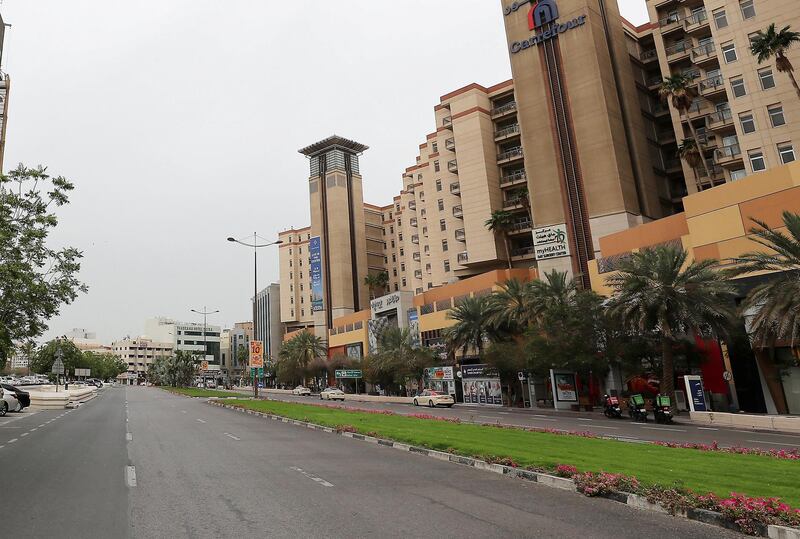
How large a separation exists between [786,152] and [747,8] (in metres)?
12.2

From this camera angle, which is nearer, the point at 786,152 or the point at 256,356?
the point at 786,152


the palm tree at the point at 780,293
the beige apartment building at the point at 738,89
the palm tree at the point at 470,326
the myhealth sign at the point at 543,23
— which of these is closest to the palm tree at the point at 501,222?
the palm tree at the point at 470,326

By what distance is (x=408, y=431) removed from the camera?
1941 centimetres

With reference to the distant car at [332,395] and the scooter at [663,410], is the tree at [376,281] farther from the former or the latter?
the scooter at [663,410]

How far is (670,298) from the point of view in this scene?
29.6 m

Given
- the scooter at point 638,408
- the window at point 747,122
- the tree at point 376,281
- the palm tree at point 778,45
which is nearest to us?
the scooter at point 638,408

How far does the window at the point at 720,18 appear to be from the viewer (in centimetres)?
4431

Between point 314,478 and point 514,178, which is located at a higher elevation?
point 514,178

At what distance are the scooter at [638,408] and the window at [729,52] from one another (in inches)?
1257

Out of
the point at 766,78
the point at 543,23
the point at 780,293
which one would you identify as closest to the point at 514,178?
the point at 543,23

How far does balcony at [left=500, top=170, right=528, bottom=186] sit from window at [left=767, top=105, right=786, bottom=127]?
28660 mm

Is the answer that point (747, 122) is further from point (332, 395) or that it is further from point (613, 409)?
point (332, 395)

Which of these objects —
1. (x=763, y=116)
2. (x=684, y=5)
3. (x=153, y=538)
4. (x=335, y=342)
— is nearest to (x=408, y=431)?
(x=153, y=538)

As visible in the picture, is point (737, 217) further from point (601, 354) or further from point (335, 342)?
point (335, 342)
